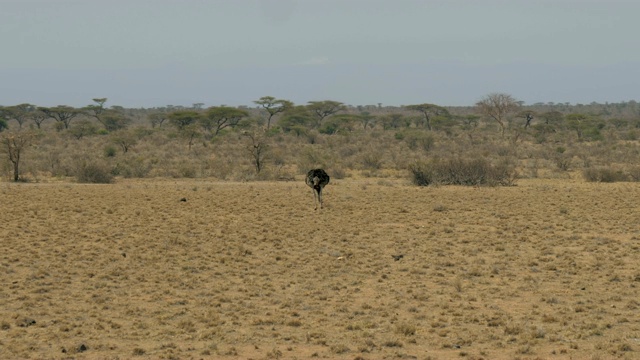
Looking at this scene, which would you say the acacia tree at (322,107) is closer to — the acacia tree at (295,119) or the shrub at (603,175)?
the acacia tree at (295,119)

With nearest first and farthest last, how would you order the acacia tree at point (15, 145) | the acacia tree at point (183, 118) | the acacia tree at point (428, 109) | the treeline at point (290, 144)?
the acacia tree at point (15, 145) → the treeline at point (290, 144) → the acacia tree at point (183, 118) → the acacia tree at point (428, 109)

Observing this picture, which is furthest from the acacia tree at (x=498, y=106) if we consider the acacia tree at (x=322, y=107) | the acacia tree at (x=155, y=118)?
the acacia tree at (x=155, y=118)

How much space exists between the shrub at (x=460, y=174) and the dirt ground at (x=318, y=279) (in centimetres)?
690

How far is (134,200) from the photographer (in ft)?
86.3

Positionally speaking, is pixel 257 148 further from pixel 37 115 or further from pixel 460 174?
pixel 37 115

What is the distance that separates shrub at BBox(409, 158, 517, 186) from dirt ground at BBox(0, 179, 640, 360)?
6.90 meters

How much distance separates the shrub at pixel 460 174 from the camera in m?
33.1

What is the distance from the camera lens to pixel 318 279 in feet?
47.4

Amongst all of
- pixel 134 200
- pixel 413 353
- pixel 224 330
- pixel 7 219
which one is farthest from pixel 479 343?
pixel 134 200

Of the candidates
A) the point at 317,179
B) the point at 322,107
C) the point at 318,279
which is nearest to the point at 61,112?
the point at 322,107

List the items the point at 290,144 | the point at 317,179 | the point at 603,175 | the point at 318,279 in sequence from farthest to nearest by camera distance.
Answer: the point at 290,144 → the point at 603,175 → the point at 317,179 → the point at 318,279

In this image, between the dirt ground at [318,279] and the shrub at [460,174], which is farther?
the shrub at [460,174]

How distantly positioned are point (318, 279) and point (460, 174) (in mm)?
19969

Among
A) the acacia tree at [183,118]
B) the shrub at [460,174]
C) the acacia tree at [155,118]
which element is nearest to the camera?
the shrub at [460,174]
